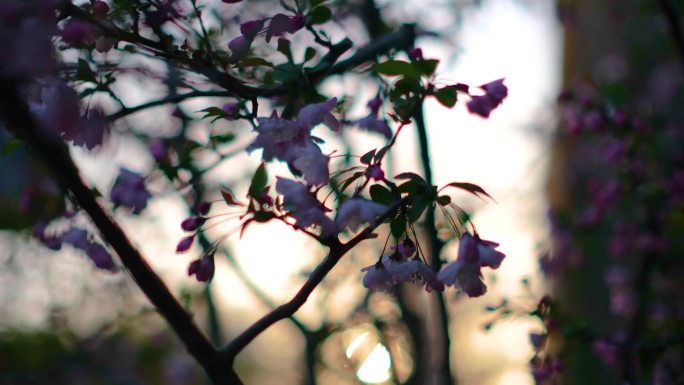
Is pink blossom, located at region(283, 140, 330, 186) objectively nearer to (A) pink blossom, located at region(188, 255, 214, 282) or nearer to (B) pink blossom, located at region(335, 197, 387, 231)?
(B) pink blossom, located at region(335, 197, 387, 231)

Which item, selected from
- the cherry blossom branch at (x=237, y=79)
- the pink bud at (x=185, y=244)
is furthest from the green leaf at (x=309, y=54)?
the pink bud at (x=185, y=244)

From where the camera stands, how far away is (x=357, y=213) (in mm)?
1042

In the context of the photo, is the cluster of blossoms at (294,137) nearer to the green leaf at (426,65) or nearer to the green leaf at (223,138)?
the green leaf at (426,65)

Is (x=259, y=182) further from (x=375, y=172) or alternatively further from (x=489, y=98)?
(x=489, y=98)

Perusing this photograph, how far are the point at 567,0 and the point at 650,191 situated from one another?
9.00 ft

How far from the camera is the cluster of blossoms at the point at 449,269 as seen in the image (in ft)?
3.68

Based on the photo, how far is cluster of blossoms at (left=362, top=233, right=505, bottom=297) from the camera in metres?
1.12

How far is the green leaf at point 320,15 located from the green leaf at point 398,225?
14.3 inches

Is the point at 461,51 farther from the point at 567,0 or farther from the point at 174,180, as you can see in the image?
the point at 567,0

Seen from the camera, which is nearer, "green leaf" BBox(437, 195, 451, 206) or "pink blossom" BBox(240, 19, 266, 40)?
"green leaf" BBox(437, 195, 451, 206)

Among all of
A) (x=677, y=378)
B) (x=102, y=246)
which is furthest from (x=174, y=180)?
(x=677, y=378)

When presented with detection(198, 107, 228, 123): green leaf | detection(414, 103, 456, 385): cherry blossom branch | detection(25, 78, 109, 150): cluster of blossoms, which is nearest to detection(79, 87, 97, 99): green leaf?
detection(25, 78, 109, 150): cluster of blossoms

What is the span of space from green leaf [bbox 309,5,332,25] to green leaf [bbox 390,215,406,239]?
36 centimetres

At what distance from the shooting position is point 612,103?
2.60 m
